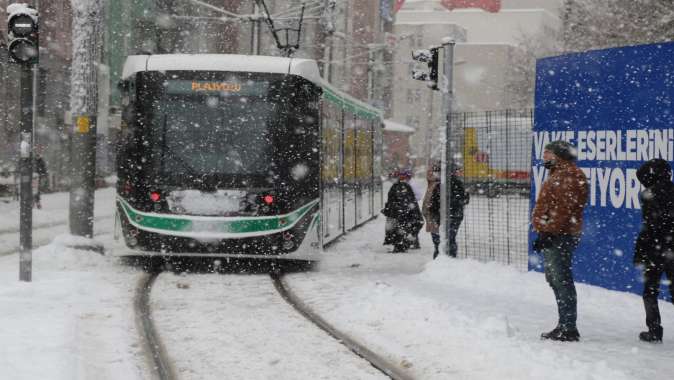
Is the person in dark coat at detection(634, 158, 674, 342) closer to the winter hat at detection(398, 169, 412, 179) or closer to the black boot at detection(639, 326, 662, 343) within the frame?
the black boot at detection(639, 326, 662, 343)

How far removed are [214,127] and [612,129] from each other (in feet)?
16.5

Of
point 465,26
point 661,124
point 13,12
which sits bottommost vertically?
point 661,124

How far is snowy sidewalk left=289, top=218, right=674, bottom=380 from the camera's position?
7.32 metres

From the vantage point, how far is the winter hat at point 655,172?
8.46 m

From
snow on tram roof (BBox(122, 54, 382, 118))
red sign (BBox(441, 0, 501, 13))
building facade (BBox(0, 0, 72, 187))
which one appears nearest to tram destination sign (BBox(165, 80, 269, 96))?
snow on tram roof (BBox(122, 54, 382, 118))

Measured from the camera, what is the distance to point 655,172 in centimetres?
846

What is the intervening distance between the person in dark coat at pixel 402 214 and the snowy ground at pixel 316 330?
158 inches

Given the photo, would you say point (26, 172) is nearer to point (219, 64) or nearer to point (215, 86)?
point (215, 86)

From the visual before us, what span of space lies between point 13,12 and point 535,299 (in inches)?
258

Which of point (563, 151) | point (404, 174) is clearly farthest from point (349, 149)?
point (563, 151)

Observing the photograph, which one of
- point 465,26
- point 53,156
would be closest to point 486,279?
point 53,156

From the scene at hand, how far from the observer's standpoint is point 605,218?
1155cm

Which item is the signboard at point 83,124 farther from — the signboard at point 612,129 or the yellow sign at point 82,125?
the signboard at point 612,129

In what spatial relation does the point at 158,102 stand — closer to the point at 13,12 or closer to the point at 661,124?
the point at 13,12
